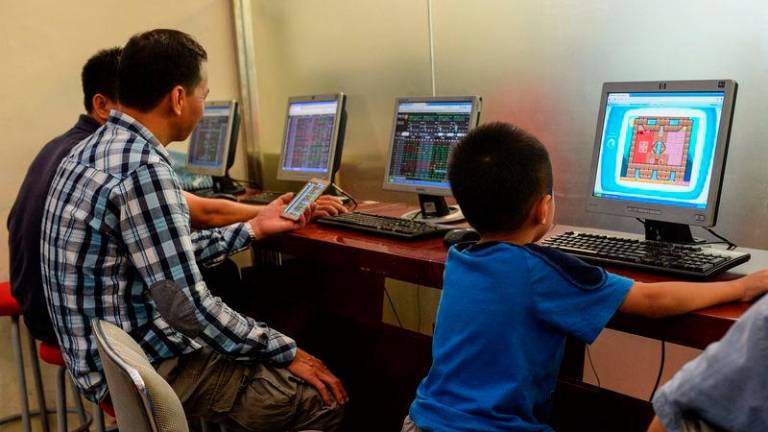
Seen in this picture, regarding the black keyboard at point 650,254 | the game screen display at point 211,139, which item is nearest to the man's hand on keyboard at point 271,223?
the black keyboard at point 650,254

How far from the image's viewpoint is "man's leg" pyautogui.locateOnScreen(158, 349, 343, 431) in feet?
5.24

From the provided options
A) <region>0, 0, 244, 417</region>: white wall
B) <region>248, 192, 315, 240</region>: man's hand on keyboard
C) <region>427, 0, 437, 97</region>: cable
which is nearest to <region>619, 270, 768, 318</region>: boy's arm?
<region>248, 192, 315, 240</region>: man's hand on keyboard

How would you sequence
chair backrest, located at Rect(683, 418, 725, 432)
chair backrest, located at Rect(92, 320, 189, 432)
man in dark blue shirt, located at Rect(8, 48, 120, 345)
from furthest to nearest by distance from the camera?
man in dark blue shirt, located at Rect(8, 48, 120, 345) < chair backrest, located at Rect(92, 320, 189, 432) < chair backrest, located at Rect(683, 418, 725, 432)

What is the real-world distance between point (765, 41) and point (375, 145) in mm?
1606

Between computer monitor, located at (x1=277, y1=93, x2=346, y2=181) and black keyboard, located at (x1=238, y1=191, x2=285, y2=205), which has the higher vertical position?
computer monitor, located at (x1=277, y1=93, x2=346, y2=181)

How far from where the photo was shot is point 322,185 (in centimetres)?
220

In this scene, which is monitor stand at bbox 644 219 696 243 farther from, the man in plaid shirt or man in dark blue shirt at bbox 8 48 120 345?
man in dark blue shirt at bbox 8 48 120 345

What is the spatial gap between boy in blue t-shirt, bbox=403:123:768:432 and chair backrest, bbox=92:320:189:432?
0.46 metres

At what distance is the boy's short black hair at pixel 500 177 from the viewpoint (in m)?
1.21

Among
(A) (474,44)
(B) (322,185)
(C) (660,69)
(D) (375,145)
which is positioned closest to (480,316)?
(B) (322,185)

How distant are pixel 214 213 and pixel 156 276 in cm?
87

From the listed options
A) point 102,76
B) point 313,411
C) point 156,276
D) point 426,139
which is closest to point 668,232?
point 426,139

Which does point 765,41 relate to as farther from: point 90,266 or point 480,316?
point 90,266

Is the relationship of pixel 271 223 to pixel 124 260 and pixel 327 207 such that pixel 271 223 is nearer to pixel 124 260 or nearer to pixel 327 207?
pixel 327 207
